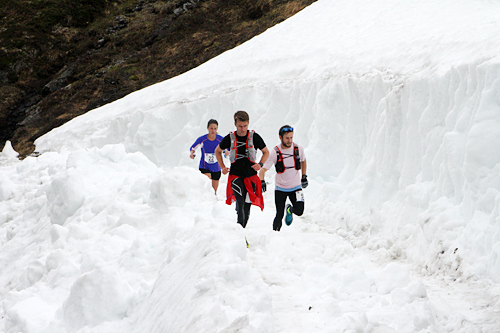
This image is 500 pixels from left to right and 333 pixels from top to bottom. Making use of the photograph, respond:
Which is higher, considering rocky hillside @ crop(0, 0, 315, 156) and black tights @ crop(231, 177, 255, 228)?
rocky hillside @ crop(0, 0, 315, 156)

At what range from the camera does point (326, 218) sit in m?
7.67

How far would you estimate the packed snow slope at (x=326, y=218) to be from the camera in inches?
147

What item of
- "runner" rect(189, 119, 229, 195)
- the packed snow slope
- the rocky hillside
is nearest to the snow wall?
the packed snow slope

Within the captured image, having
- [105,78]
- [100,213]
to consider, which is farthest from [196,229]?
[105,78]

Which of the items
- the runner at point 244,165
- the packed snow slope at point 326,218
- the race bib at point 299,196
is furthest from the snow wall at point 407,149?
the runner at point 244,165

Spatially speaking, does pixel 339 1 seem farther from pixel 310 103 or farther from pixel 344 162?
pixel 344 162

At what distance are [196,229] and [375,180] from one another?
3615mm

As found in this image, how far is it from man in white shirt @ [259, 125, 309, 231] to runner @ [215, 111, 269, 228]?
0.47ft

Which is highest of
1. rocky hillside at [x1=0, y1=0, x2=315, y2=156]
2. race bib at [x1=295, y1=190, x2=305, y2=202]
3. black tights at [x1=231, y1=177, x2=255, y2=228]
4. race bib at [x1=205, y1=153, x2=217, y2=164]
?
rocky hillside at [x1=0, y1=0, x2=315, y2=156]

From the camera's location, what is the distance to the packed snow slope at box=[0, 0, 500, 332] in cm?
374

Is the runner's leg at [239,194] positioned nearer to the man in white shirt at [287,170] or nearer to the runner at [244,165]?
the runner at [244,165]

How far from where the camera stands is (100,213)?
7.16m

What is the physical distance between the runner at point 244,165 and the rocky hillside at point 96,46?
15738mm

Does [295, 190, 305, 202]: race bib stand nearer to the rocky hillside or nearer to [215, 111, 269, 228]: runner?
[215, 111, 269, 228]: runner
